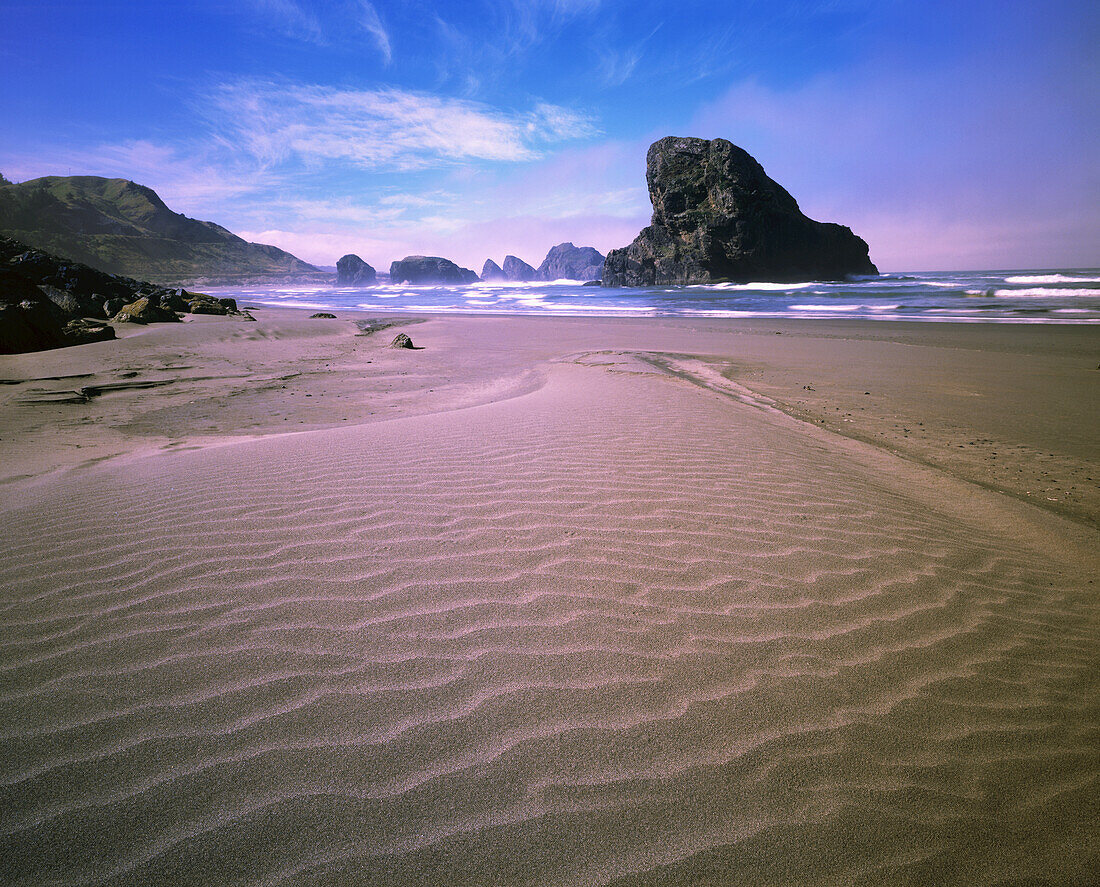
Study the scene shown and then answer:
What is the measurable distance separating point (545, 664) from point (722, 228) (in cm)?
6731

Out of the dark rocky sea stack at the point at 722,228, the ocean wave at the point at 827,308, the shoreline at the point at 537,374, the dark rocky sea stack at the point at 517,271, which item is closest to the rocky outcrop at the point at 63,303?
the shoreline at the point at 537,374

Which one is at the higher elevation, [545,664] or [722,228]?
[722,228]

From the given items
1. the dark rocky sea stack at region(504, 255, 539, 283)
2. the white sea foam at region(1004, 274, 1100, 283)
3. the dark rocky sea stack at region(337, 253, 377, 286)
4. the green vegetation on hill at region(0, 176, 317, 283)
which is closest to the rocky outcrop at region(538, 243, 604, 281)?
the dark rocky sea stack at region(504, 255, 539, 283)

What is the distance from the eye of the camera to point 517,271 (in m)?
191

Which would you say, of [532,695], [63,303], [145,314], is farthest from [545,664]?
[145,314]

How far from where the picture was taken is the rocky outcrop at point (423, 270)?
138m

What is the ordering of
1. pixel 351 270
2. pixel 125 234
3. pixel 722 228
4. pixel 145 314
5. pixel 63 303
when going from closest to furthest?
pixel 63 303
pixel 145 314
pixel 722 228
pixel 125 234
pixel 351 270

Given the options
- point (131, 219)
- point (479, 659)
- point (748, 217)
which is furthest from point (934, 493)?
point (131, 219)

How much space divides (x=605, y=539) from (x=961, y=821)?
1.89m

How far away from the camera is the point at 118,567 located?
2.63 m

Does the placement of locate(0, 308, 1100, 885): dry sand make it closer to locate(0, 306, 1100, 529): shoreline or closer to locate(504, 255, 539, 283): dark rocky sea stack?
locate(0, 306, 1100, 529): shoreline

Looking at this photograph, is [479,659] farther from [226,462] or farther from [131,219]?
[131,219]

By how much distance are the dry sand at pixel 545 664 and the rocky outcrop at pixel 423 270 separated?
145101 mm

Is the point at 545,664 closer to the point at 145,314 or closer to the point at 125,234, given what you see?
the point at 145,314
